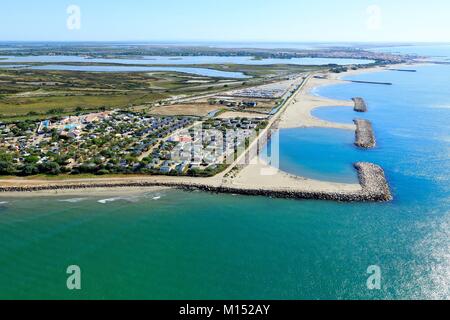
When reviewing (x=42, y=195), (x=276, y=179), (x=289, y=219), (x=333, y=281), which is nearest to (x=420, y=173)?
(x=276, y=179)

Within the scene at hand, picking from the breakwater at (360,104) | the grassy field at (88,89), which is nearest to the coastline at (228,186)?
the grassy field at (88,89)

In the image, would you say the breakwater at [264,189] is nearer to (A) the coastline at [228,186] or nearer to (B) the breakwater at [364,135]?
(A) the coastline at [228,186]

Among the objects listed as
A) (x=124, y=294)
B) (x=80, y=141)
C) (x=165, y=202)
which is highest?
(x=80, y=141)

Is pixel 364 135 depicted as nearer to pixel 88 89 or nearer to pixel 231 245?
pixel 231 245

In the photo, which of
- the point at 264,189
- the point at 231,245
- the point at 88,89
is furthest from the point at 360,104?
the point at 88,89

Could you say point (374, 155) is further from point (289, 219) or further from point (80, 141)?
point (80, 141)

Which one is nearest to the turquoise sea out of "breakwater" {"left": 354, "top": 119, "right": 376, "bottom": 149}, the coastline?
the coastline
